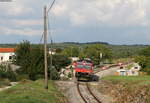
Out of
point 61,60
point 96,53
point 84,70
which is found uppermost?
point 84,70

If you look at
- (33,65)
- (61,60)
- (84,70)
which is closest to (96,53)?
(61,60)

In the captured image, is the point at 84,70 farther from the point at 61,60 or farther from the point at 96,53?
the point at 96,53

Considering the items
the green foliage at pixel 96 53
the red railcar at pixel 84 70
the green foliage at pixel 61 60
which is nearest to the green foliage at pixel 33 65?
the red railcar at pixel 84 70

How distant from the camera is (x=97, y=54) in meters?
156

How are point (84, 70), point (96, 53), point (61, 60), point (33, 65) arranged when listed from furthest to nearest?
point (96, 53) < point (61, 60) < point (33, 65) < point (84, 70)

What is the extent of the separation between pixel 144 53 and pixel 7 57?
53.4 metres

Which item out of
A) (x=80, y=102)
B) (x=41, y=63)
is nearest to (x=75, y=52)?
(x=41, y=63)

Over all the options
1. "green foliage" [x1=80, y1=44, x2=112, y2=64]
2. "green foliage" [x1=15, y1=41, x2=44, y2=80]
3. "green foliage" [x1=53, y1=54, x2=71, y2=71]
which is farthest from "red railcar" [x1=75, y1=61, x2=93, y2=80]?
"green foliage" [x1=80, y1=44, x2=112, y2=64]

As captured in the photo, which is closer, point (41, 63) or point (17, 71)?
point (41, 63)

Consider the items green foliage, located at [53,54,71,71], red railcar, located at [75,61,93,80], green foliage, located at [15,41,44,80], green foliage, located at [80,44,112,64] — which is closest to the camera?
red railcar, located at [75,61,93,80]

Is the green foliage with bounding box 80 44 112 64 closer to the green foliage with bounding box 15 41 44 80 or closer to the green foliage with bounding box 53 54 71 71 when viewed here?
the green foliage with bounding box 53 54 71 71

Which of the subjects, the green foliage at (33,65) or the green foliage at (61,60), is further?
the green foliage at (61,60)

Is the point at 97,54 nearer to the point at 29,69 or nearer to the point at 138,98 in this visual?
the point at 29,69

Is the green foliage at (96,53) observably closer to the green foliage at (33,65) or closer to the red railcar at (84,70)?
the green foliage at (33,65)
